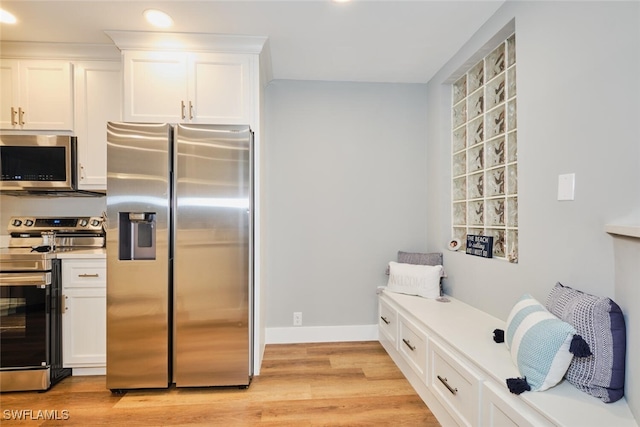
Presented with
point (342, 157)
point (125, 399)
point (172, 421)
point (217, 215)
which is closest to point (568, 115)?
point (342, 157)

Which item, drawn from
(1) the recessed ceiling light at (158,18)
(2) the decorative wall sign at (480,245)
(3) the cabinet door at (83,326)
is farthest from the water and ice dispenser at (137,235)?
(2) the decorative wall sign at (480,245)

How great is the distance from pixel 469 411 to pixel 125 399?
2118 millimetres

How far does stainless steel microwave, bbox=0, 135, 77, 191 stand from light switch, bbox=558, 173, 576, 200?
3.23 m

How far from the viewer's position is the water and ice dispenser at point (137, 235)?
2.17 meters

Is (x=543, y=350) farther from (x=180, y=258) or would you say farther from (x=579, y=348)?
Result: (x=180, y=258)

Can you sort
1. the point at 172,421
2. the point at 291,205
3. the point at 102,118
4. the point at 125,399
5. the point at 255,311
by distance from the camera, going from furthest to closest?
the point at 291,205 → the point at 102,118 → the point at 255,311 → the point at 125,399 → the point at 172,421

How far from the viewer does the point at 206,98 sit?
7.89 ft

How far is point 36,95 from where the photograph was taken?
8.18 feet

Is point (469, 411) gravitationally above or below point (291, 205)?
below

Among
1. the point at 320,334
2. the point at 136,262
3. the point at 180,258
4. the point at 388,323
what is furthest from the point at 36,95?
the point at 388,323

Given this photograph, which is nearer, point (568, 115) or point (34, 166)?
point (568, 115)

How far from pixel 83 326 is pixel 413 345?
2375mm

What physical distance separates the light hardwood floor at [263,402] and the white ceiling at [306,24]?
2508 millimetres

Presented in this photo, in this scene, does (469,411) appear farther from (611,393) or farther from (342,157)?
(342,157)
